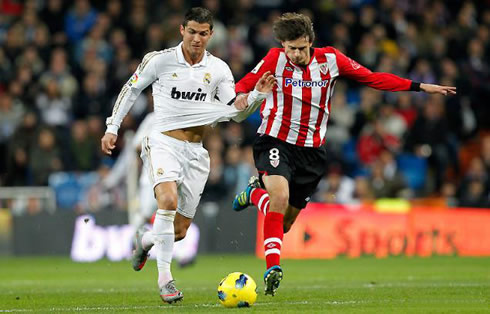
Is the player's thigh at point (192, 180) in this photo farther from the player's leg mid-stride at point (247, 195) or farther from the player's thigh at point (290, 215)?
the player's thigh at point (290, 215)

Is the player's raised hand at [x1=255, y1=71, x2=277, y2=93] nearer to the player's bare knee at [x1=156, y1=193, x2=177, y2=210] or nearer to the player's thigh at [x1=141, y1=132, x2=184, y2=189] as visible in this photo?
the player's thigh at [x1=141, y1=132, x2=184, y2=189]

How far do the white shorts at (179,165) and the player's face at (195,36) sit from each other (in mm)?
815

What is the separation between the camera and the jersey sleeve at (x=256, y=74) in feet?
31.1

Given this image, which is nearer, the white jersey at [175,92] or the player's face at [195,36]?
the player's face at [195,36]

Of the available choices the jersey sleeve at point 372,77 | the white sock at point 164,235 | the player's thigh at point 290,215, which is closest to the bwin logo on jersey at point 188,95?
the white sock at point 164,235

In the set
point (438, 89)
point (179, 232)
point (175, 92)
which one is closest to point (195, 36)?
point (175, 92)

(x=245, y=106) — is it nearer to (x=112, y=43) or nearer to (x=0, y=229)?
(x=0, y=229)

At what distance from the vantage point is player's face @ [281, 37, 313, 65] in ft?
30.3

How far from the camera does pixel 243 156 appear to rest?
59.0ft

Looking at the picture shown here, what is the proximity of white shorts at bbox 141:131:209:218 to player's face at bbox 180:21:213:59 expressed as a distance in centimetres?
81

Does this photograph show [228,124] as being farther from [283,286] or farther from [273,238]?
[273,238]

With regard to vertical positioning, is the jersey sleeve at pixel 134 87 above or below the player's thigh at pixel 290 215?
above

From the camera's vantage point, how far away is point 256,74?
9.57 m

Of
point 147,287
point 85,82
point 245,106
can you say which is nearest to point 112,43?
point 85,82
